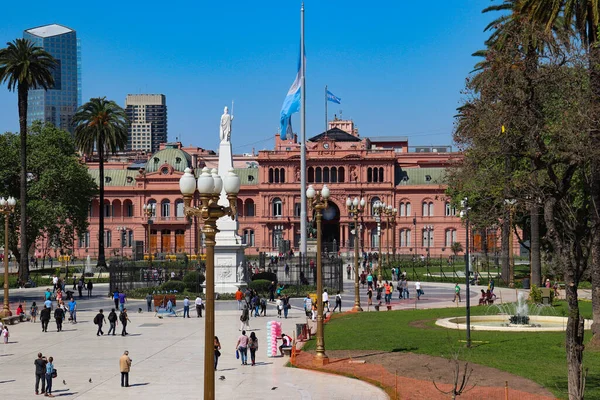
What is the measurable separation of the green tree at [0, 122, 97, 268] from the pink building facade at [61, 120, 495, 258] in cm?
2856

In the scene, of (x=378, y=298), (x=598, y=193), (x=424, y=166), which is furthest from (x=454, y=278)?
(x=424, y=166)

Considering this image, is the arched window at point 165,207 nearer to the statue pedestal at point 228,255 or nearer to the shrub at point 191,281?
the shrub at point 191,281

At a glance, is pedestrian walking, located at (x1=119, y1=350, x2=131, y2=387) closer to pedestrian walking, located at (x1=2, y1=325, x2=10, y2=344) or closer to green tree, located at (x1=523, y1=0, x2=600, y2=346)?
pedestrian walking, located at (x1=2, y1=325, x2=10, y2=344)

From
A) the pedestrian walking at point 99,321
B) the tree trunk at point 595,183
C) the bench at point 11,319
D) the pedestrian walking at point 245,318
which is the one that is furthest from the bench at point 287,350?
the bench at point 11,319

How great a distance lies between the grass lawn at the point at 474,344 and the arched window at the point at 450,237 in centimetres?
6830

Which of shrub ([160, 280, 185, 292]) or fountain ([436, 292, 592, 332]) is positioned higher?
shrub ([160, 280, 185, 292])

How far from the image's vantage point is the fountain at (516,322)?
33125mm

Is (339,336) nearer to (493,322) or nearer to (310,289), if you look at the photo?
(493,322)

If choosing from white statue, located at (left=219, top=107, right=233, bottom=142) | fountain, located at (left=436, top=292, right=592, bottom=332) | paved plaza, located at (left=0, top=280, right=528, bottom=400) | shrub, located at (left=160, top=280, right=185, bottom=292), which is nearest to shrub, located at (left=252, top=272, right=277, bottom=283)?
shrub, located at (left=160, top=280, right=185, bottom=292)

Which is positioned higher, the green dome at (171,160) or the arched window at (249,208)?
the green dome at (171,160)

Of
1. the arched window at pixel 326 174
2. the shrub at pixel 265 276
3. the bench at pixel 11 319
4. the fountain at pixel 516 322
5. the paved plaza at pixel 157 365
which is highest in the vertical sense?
the arched window at pixel 326 174

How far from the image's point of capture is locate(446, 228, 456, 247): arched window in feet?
352

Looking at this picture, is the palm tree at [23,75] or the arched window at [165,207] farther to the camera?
the arched window at [165,207]

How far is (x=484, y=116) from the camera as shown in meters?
25.2
